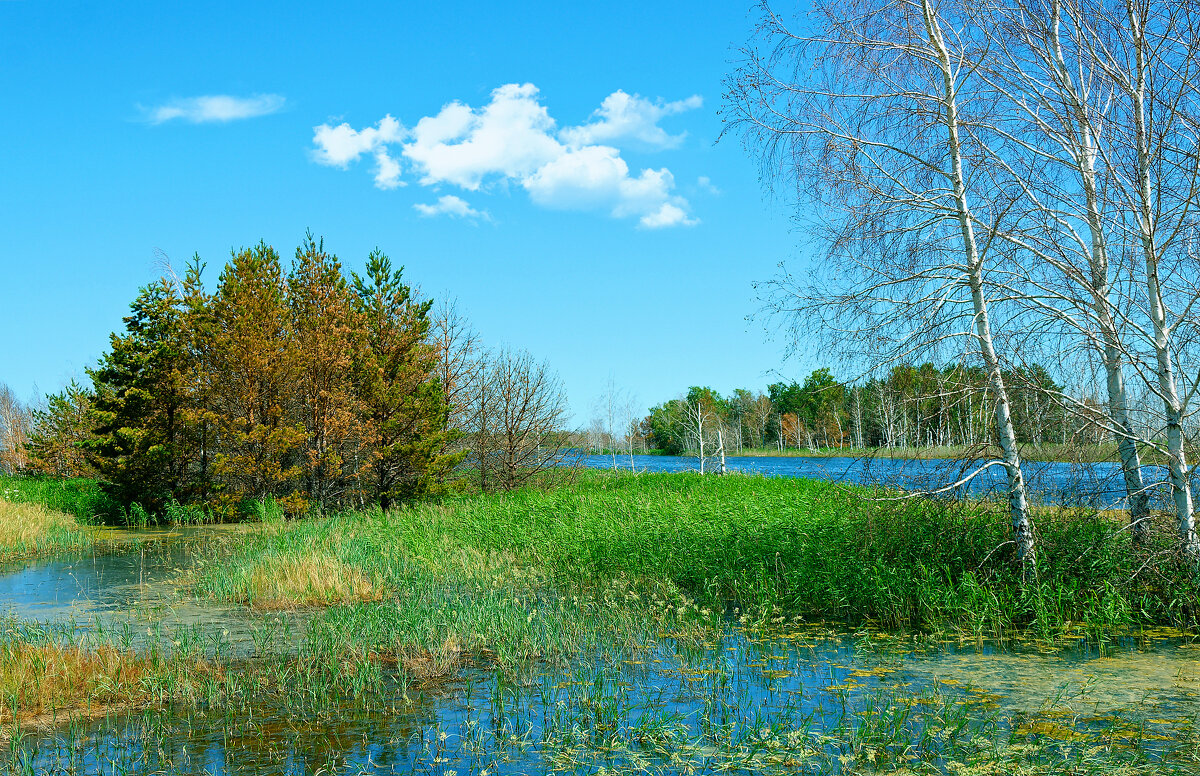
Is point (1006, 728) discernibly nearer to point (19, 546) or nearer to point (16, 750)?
point (16, 750)

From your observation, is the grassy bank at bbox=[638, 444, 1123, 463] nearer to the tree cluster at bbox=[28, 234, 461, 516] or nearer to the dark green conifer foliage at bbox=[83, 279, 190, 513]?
the tree cluster at bbox=[28, 234, 461, 516]

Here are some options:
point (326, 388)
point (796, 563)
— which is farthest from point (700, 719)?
point (326, 388)

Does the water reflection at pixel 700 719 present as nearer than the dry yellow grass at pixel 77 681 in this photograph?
Yes

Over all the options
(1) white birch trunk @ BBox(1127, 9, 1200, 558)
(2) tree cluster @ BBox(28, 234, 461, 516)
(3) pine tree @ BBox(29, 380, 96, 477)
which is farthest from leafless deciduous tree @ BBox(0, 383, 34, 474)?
(1) white birch trunk @ BBox(1127, 9, 1200, 558)

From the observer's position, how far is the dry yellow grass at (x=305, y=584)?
1027 centimetres

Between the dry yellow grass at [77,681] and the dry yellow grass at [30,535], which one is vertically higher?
the dry yellow grass at [30,535]

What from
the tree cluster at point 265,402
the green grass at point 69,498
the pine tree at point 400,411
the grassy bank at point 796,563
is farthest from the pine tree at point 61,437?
the grassy bank at point 796,563

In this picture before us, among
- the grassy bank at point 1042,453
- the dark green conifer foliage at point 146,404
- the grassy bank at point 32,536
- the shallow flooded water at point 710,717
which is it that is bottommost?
the shallow flooded water at point 710,717

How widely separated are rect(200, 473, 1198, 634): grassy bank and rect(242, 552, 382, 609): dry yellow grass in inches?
1.1

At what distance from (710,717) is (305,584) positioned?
274 inches

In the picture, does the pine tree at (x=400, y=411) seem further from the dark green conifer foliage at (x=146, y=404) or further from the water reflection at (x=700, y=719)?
the water reflection at (x=700, y=719)

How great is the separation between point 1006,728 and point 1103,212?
21.4ft

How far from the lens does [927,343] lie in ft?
28.9

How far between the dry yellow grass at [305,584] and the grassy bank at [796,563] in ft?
0.09
